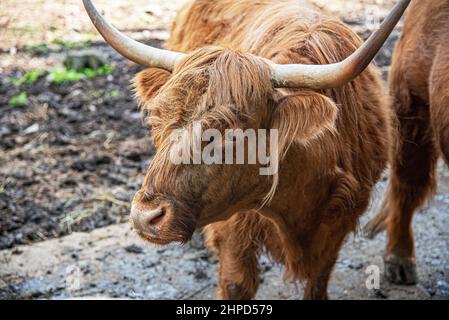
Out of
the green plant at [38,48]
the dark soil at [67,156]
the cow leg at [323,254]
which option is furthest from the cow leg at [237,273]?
the green plant at [38,48]

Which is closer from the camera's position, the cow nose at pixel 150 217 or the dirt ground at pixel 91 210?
the cow nose at pixel 150 217

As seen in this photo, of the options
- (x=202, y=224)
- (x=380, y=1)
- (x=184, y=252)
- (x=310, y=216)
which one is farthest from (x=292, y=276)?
(x=380, y=1)

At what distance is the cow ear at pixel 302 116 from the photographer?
3068 millimetres

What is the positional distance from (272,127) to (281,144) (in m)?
0.10

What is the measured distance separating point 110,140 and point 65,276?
2.00m

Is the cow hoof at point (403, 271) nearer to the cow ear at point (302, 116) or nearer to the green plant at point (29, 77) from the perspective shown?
the cow ear at point (302, 116)

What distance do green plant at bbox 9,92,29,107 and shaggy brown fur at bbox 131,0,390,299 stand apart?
311 cm

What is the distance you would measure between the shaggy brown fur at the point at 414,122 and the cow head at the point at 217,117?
114 cm

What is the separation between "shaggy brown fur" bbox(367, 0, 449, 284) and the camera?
4004 millimetres

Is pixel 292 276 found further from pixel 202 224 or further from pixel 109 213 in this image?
pixel 109 213

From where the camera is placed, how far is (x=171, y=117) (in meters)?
3.07

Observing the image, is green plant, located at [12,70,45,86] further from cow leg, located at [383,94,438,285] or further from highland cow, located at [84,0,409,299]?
cow leg, located at [383,94,438,285]

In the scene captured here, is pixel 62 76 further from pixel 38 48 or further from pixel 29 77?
pixel 38 48

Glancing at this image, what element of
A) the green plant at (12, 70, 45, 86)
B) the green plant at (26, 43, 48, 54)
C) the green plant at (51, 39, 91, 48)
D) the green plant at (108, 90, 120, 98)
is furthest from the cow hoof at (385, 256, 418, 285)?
the green plant at (26, 43, 48, 54)
